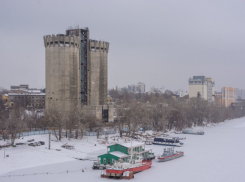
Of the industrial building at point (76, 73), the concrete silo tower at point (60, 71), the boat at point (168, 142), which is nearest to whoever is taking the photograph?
the boat at point (168, 142)

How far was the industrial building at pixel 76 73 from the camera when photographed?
63.7 metres

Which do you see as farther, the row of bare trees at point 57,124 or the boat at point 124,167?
the row of bare trees at point 57,124

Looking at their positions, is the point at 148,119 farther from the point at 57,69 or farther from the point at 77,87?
the point at 57,69

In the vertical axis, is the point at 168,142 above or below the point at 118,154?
below

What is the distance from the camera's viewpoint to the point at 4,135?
47906 mm

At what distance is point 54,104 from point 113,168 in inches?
1342

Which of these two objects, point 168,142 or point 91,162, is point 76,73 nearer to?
point 168,142

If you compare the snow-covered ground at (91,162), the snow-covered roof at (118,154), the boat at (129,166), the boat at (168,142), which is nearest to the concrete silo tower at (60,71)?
the snow-covered ground at (91,162)

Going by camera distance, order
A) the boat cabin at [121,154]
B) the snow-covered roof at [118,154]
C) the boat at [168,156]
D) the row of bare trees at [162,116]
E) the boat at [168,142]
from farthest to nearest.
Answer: the row of bare trees at [162,116] < the boat at [168,142] < the boat at [168,156] < the snow-covered roof at [118,154] < the boat cabin at [121,154]

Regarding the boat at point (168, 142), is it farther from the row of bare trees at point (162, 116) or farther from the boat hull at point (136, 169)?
the boat hull at point (136, 169)

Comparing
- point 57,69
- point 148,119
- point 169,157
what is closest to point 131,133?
point 148,119

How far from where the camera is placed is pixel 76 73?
218 ft

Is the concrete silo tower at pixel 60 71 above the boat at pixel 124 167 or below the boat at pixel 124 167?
above

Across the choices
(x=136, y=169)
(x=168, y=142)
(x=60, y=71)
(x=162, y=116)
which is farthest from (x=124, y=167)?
(x=162, y=116)
